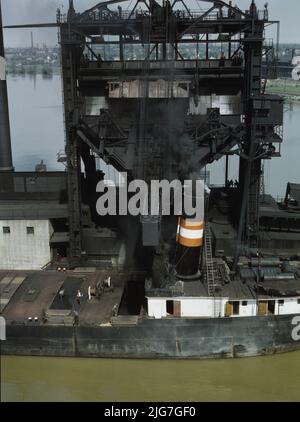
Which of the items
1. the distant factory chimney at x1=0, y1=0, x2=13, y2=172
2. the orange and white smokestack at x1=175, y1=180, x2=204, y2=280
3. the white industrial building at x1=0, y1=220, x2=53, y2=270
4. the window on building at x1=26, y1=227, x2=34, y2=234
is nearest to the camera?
the orange and white smokestack at x1=175, y1=180, x2=204, y2=280

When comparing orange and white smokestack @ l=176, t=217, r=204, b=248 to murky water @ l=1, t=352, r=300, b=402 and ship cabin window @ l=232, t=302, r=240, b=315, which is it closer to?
ship cabin window @ l=232, t=302, r=240, b=315

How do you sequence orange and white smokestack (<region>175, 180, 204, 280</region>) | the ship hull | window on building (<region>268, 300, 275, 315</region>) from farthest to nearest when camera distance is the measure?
window on building (<region>268, 300, 275, 315</region>)
orange and white smokestack (<region>175, 180, 204, 280</region>)
the ship hull

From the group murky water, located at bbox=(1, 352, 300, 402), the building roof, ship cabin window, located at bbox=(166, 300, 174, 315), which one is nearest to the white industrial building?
the building roof

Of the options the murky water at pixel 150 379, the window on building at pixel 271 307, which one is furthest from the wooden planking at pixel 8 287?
the window on building at pixel 271 307

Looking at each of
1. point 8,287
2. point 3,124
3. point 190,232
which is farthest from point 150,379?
point 3,124

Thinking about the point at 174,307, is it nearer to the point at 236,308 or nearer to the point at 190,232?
the point at 236,308

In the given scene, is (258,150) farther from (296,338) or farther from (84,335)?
(84,335)

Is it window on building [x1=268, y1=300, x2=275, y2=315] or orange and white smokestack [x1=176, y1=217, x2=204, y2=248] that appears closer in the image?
orange and white smokestack [x1=176, y1=217, x2=204, y2=248]

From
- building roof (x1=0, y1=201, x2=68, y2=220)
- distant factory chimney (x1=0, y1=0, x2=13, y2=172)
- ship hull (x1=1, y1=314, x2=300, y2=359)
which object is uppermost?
distant factory chimney (x1=0, y1=0, x2=13, y2=172)
